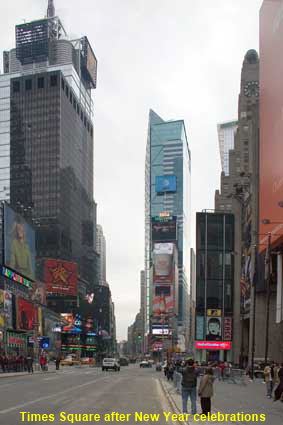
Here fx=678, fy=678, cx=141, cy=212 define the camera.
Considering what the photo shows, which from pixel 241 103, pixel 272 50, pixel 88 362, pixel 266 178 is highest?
pixel 241 103

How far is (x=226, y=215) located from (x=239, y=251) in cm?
869

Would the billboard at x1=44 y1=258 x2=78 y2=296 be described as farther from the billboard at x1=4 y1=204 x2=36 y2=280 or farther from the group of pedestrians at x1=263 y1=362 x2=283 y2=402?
the group of pedestrians at x1=263 y1=362 x2=283 y2=402

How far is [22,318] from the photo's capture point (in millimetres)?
97688

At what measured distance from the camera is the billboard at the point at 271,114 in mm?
51406

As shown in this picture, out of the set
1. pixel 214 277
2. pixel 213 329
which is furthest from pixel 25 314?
pixel 214 277

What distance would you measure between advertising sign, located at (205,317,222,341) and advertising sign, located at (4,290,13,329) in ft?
116

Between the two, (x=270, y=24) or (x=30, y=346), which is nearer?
(x=270, y=24)

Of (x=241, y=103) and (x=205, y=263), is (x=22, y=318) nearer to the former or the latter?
(x=205, y=263)

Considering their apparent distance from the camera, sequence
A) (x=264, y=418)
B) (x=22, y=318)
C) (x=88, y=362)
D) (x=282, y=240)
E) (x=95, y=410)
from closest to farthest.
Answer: (x=264, y=418) → (x=95, y=410) → (x=282, y=240) → (x=22, y=318) → (x=88, y=362)

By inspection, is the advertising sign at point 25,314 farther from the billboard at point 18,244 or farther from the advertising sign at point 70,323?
the advertising sign at point 70,323

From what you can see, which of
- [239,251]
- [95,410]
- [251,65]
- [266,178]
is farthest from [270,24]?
[251,65]

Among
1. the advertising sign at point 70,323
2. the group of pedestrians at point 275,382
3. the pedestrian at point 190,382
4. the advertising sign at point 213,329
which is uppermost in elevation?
the pedestrian at point 190,382

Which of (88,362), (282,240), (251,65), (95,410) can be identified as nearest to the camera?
(95,410)

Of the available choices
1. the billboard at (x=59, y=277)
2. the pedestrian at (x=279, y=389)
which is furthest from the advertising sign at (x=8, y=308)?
the pedestrian at (x=279, y=389)
